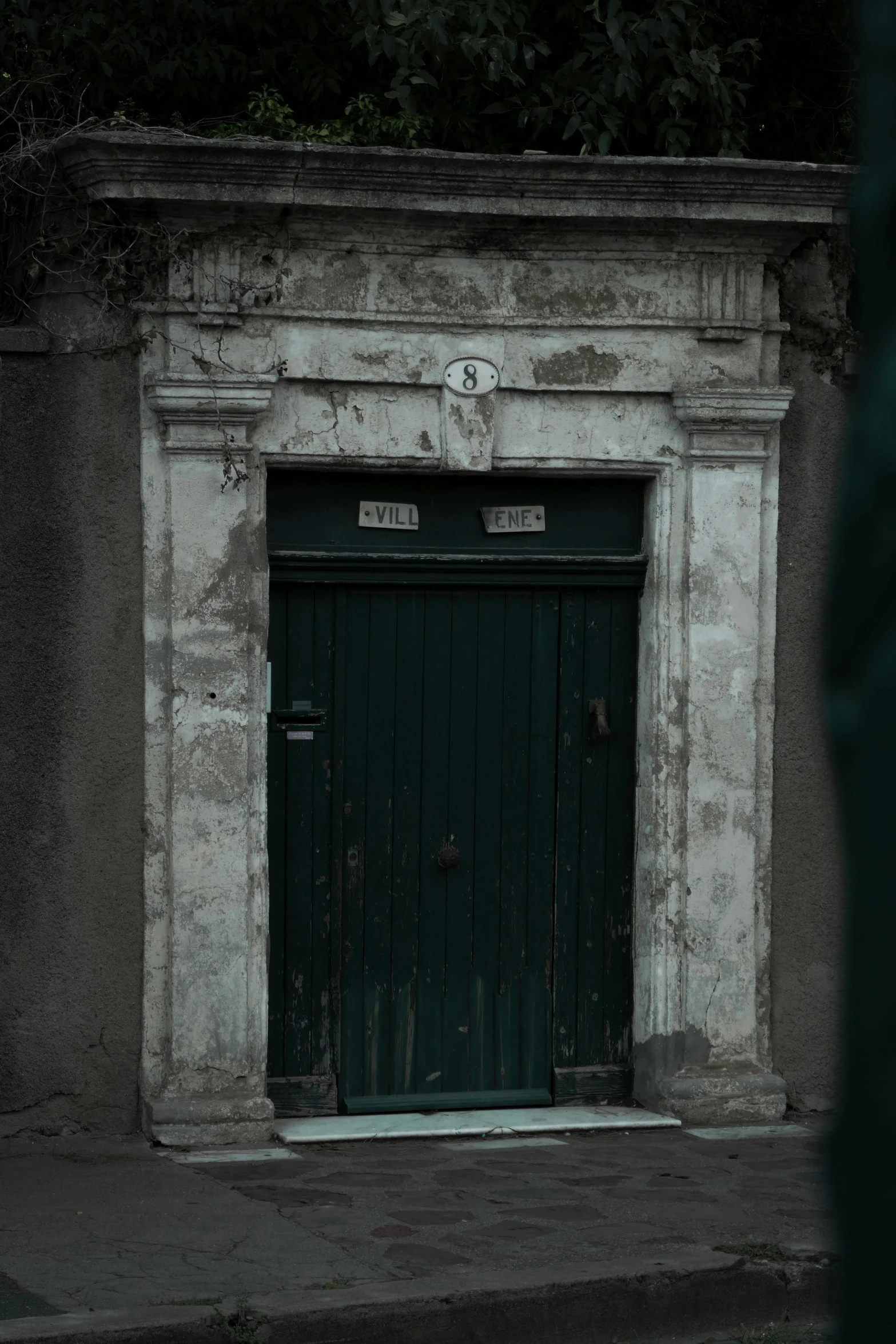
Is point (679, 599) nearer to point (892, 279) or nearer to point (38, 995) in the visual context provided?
point (38, 995)

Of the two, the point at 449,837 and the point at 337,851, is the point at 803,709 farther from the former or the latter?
the point at 337,851

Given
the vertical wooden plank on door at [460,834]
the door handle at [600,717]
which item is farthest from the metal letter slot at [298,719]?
the door handle at [600,717]

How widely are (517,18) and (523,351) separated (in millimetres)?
1370

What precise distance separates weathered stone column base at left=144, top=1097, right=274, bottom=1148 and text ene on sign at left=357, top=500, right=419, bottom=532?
7.49 ft

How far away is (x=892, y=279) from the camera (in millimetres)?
1033

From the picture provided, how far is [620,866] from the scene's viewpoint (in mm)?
7625

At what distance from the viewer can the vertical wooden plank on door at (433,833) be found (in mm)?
7379

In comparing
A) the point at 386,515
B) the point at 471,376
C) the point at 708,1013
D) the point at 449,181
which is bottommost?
the point at 708,1013

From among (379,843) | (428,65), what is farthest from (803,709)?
(428,65)

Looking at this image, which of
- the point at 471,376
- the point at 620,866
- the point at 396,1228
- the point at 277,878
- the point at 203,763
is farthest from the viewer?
the point at 620,866

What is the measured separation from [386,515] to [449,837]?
134 cm

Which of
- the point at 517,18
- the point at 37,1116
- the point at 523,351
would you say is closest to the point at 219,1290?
the point at 37,1116

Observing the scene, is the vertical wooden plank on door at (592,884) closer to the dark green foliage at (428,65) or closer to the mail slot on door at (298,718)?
the mail slot on door at (298,718)

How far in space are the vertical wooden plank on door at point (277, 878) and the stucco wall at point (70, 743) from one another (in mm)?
563
